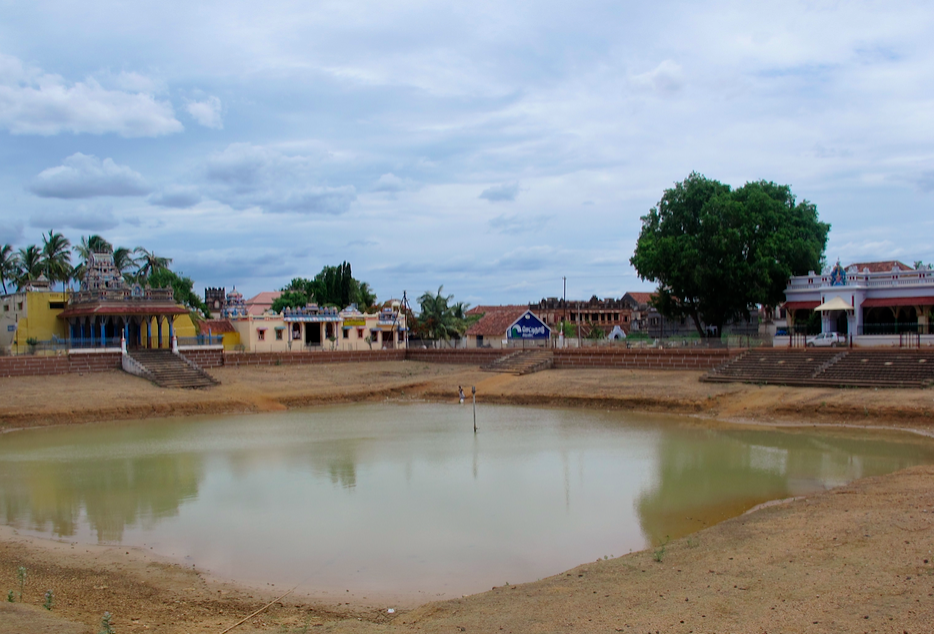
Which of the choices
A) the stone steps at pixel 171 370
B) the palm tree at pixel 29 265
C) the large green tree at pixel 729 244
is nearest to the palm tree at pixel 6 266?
the palm tree at pixel 29 265

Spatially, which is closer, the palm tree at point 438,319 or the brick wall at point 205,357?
the brick wall at point 205,357

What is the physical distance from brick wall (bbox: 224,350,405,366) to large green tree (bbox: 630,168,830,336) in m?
18.5

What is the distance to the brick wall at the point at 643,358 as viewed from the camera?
125ft

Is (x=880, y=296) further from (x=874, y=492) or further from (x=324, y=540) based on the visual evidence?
(x=324, y=540)

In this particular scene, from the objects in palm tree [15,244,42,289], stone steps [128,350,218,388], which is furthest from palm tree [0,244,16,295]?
stone steps [128,350,218,388]

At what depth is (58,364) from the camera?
37.9m

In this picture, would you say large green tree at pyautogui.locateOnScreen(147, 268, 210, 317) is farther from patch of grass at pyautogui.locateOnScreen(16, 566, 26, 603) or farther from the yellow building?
patch of grass at pyautogui.locateOnScreen(16, 566, 26, 603)

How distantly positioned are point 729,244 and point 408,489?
30035mm

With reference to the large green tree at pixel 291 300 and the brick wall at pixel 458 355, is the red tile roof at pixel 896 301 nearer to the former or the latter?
the brick wall at pixel 458 355

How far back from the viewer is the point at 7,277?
58.3 m

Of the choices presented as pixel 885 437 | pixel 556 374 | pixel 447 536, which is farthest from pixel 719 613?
pixel 556 374

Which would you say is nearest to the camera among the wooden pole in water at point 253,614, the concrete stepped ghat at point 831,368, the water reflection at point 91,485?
the wooden pole in water at point 253,614

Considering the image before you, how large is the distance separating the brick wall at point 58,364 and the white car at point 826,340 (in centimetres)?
3528

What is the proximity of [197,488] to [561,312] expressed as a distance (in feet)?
232
